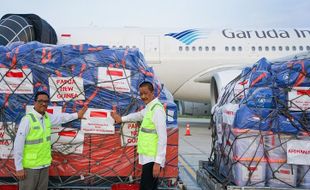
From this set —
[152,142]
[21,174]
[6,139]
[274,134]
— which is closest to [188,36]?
[274,134]

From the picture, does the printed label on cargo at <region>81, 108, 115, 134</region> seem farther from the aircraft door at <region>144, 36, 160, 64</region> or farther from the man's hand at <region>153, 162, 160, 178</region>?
the aircraft door at <region>144, 36, 160, 64</region>

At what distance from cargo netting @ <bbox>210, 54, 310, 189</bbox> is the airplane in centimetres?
1074

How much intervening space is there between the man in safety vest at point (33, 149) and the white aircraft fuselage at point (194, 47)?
11.3 meters

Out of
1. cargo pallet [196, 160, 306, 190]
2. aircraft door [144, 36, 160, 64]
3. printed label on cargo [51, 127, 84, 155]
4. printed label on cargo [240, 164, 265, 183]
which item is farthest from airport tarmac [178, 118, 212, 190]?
aircraft door [144, 36, 160, 64]

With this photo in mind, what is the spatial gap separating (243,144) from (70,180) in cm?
229

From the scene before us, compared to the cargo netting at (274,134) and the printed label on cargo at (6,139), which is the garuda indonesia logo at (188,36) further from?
the printed label on cargo at (6,139)

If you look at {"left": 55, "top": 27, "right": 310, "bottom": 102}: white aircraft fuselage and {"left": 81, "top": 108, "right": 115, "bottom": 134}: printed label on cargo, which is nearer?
{"left": 81, "top": 108, "right": 115, "bottom": 134}: printed label on cargo

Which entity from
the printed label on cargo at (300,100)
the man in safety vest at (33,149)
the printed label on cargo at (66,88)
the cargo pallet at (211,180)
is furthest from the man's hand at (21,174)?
the printed label on cargo at (300,100)

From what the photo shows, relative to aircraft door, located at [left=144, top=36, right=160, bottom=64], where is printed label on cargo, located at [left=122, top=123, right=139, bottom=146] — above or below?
below

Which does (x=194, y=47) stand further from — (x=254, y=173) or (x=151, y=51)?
(x=254, y=173)

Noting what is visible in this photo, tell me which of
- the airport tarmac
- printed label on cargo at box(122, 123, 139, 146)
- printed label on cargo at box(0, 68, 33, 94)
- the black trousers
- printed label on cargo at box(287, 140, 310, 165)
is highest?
printed label on cargo at box(0, 68, 33, 94)

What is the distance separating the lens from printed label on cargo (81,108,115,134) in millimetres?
5023

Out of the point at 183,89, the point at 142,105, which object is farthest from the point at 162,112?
the point at 183,89

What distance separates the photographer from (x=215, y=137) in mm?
6309
